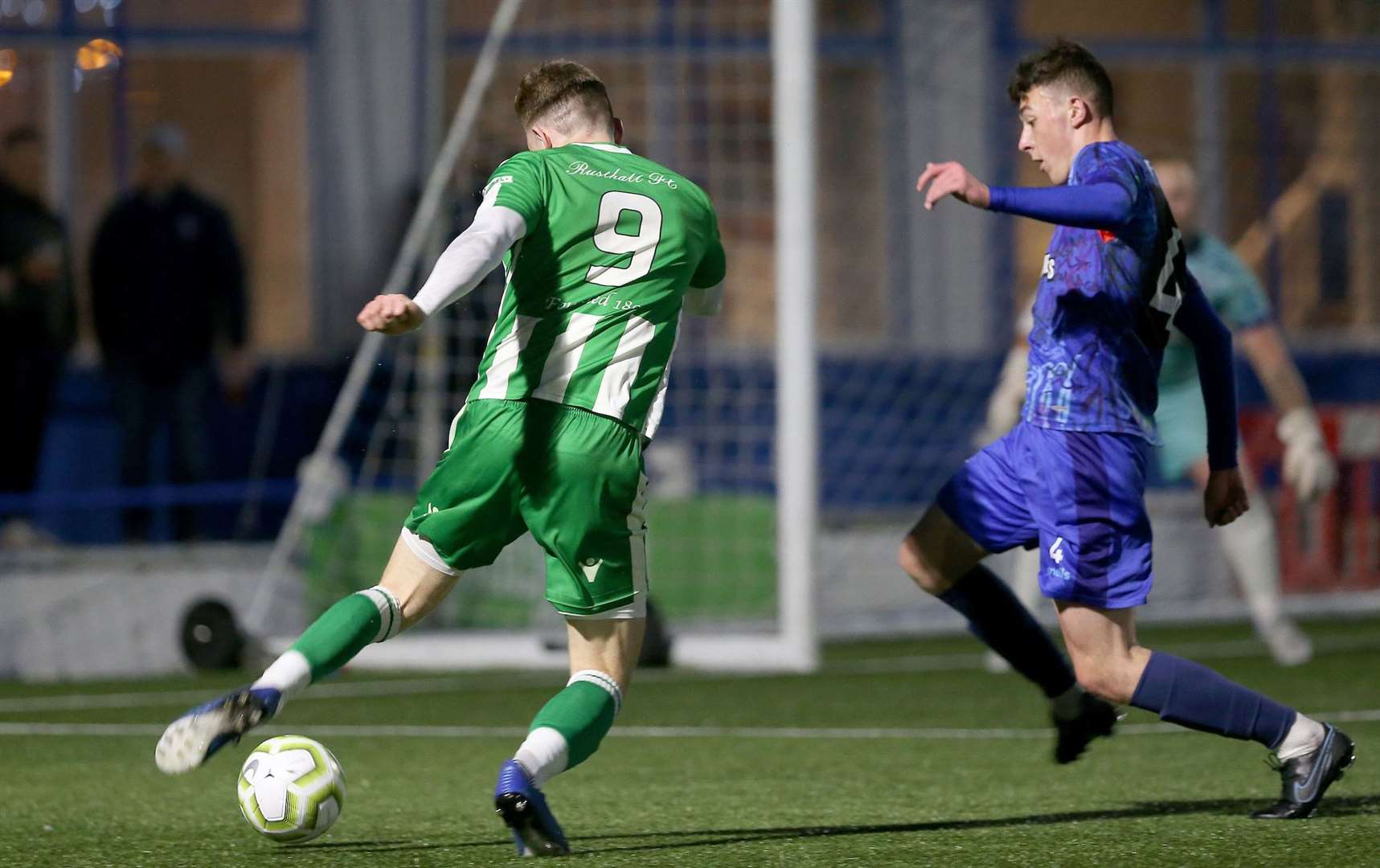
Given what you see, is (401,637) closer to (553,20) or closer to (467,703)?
(467,703)

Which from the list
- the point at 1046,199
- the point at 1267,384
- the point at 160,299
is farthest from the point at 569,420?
the point at 160,299

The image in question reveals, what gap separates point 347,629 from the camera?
4.23m

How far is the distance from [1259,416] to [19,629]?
20.3 ft

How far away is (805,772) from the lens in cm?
575

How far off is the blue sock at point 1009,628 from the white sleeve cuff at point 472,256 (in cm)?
147

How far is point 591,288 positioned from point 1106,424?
113cm

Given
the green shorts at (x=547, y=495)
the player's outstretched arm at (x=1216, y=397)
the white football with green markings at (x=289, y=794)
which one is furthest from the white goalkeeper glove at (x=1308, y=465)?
the white football with green markings at (x=289, y=794)

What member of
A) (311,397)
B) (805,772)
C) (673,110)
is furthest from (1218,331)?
(311,397)

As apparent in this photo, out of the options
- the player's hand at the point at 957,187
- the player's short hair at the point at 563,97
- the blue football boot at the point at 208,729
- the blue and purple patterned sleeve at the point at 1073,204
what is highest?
the player's short hair at the point at 563,97

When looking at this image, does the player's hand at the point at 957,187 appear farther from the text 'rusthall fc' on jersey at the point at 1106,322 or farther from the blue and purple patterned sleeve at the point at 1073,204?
the text 'rusthall fc' on jersey at the point at 1106,322

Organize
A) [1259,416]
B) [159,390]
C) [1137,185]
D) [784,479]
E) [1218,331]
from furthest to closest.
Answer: [1259,416] < [159,390] < [784,479] < [1218,331] < [1137,185]

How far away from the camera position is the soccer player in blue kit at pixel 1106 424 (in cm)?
454

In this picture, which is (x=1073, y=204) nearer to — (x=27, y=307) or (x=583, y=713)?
(x=583, y=713)

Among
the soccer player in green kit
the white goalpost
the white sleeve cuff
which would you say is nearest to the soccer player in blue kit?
the soccer player in green kit
